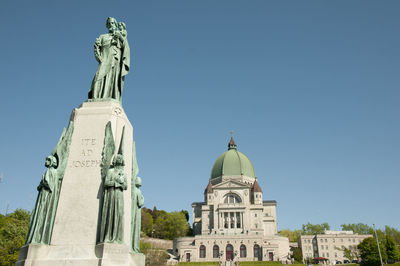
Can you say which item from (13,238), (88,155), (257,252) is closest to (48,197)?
(88,155)

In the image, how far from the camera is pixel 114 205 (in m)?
6.99

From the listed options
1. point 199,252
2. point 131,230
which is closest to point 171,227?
point 199,252

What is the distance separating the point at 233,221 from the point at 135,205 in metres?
75.2

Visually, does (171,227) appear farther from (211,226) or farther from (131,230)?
(131,230)

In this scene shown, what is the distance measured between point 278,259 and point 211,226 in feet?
65.1

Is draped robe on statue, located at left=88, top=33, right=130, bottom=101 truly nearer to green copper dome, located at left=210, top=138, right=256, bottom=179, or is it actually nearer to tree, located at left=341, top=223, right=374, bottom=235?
green copper dome, located at left=210, top=138, right=256, bottom=179

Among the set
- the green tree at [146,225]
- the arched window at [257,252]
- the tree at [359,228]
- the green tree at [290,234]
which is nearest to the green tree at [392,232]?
the tree at [359,228]

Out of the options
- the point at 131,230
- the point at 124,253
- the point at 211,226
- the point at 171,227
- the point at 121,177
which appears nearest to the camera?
the point at 124,253

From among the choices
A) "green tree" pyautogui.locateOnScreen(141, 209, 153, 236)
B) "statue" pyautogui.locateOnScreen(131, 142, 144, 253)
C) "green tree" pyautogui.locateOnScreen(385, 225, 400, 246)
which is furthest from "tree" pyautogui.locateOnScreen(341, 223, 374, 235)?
"statue" pyautogui.locateOnScreen(131, 142, 144, 253)

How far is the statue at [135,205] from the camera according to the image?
27.3 feet

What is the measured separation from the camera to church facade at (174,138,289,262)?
6975cm

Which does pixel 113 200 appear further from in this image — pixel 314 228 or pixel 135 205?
pixel 314 228

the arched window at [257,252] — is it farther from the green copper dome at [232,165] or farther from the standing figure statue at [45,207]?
the standing figure statue at [45,207]

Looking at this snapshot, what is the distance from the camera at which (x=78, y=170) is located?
775 centimetres
